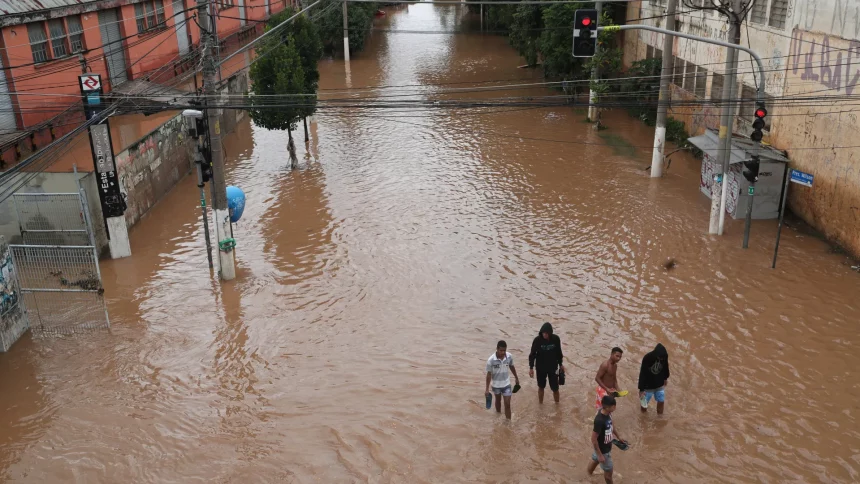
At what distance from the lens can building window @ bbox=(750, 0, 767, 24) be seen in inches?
749

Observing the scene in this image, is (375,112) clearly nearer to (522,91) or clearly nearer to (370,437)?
(522,91)

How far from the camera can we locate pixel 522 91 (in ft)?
110

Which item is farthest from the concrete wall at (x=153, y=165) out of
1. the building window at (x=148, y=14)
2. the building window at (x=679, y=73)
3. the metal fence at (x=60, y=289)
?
the building window at (x=679, y=73)

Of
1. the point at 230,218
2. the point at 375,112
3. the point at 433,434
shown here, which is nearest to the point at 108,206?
the point at 230,218

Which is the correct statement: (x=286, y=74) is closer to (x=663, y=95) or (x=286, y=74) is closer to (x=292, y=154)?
(x=292, y=154)

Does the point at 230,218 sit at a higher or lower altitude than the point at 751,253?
higher

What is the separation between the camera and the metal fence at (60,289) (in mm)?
12992

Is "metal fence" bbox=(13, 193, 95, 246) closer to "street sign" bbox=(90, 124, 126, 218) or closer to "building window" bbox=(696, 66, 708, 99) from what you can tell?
"street sign" bbox=(90, 124, 126, 218)

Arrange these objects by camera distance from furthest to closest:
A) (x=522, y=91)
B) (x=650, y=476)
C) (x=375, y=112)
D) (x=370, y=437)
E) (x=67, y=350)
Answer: (x=522, y=91)
(x=375, y=112)
(x=67, y=350)
(x=370, y=437)
(x=650, y=476)

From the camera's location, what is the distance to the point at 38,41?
841 inches

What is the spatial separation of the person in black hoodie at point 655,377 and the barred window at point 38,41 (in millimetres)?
20109

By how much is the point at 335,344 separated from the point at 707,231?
9651 mm

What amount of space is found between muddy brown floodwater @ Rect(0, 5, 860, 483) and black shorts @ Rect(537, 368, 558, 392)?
0.38 meters

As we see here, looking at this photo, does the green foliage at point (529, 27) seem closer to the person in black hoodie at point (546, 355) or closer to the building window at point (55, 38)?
the building window at point (55, 38)
